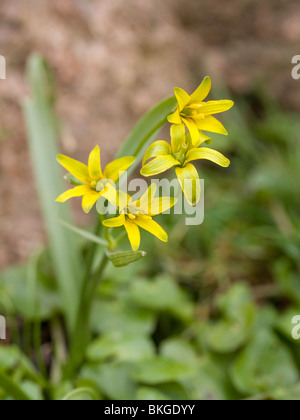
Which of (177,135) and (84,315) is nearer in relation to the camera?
(177,135)

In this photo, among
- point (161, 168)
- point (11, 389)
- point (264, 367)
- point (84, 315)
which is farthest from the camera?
point (264, 367)

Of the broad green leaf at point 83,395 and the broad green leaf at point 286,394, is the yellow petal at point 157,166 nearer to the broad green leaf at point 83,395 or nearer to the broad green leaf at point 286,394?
the broad green leaf at point 83,395

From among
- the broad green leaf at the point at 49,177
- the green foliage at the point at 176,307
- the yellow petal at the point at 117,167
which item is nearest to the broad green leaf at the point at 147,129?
the green foliage at the point at 176,307

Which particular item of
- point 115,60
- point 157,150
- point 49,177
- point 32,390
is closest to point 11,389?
point 32,390

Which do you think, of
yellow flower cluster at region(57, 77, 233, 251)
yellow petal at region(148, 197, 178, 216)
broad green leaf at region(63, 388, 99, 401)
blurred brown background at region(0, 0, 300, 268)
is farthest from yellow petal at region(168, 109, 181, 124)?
blurred brown background at region(0, 0, 300, 268)

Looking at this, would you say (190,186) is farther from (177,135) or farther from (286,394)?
(286,394)

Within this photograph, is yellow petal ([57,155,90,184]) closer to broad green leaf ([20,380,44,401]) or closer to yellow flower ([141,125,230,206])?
yellow flower ([141,125,230,206])
